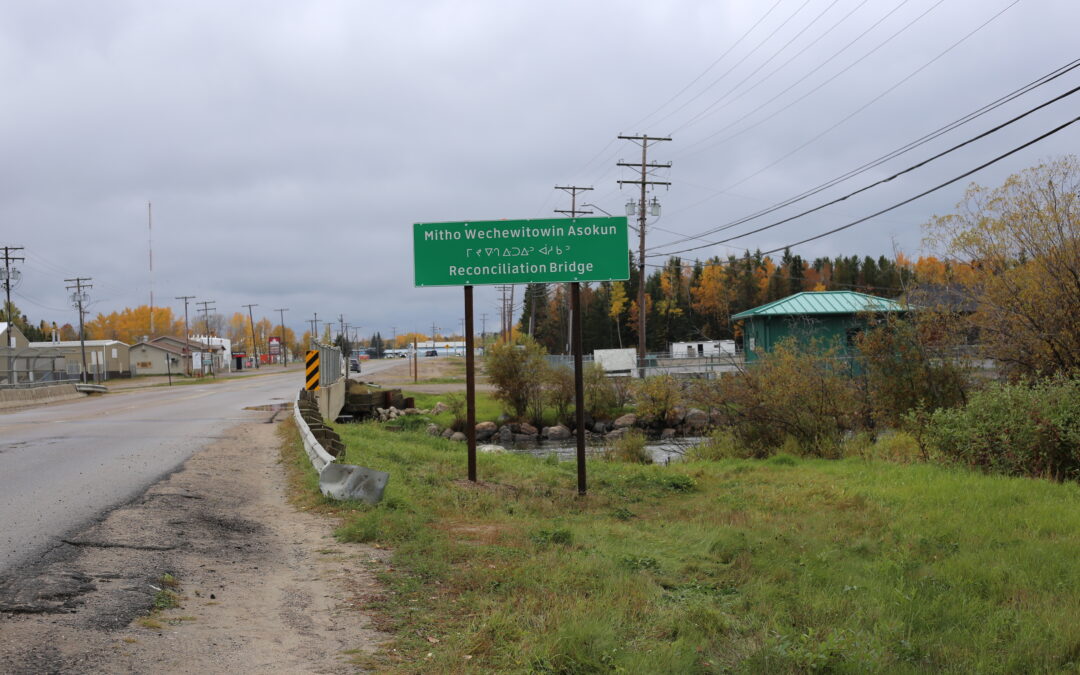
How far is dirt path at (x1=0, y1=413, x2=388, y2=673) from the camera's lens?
4.78 meters

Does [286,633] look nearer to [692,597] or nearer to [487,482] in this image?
[692,597]

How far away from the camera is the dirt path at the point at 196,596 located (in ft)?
15.7

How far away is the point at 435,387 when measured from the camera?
6072 cm

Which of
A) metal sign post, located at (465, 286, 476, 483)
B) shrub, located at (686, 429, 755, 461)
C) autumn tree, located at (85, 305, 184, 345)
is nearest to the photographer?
metal sign post, located at (465, 286, 476, 483)

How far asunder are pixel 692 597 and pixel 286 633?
314 cm

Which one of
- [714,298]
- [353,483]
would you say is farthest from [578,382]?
[714,298]

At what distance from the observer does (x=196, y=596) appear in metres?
6.16

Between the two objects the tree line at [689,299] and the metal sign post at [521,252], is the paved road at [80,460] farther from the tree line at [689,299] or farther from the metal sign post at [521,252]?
the tree line at [689,299]

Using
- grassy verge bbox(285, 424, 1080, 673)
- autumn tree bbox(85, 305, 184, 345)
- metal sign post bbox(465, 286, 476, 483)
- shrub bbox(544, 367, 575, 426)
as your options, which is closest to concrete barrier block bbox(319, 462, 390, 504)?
grassy verge bbox(285, 424, 1080, 673)

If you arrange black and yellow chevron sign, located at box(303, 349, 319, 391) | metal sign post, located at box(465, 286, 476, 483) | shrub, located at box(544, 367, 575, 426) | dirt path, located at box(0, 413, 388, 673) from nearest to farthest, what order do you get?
1. dirt path, located at box(0, 413, 388, 673)
2. metal sign post, located at box(465, 286, 476, 483)
3. black and yellow chevron sign, located at box(303, 349, 319, 391)
4. shrub, located at box(544, 367, 575, 426)

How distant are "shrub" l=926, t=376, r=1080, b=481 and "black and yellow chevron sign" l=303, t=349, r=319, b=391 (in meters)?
18.4

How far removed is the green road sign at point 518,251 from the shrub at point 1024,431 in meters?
5.93

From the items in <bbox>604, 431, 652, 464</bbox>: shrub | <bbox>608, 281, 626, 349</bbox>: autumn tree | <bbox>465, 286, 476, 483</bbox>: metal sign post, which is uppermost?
<bbox>608, 281, 626, 349</bbox>: autumn tree

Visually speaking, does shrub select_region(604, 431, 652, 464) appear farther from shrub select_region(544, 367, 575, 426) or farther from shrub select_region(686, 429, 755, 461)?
shrub select_region(544, 367, 575, 426)
